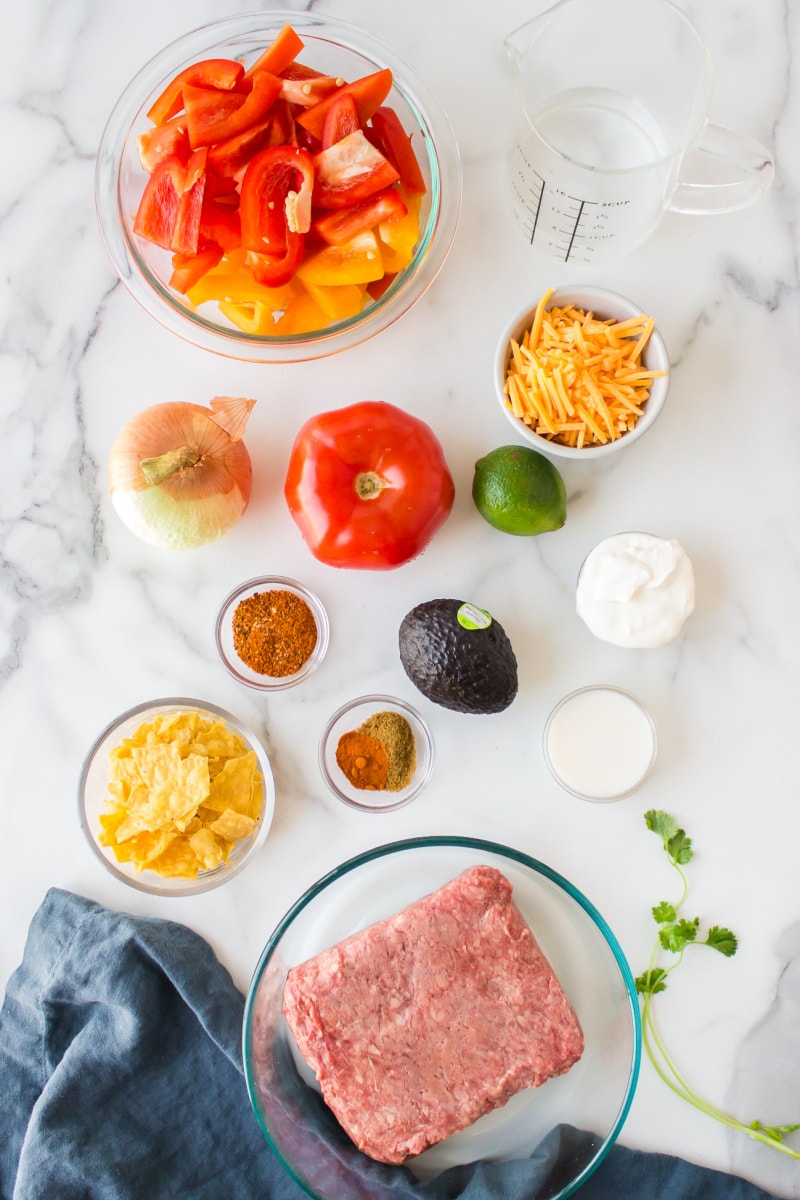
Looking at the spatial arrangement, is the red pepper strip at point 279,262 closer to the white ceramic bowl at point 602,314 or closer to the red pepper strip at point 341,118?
the red pepper strip at point 341,118

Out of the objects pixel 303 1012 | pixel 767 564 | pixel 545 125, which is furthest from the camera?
pixel 767 564

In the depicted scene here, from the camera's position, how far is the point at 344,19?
5.74ft

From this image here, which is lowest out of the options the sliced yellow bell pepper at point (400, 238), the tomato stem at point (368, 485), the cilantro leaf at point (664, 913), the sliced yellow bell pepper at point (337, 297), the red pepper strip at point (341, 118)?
the cilantro leaf at point (664, 913)

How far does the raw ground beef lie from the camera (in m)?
1.54

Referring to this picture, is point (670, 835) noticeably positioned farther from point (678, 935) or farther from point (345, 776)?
point (345, 776)

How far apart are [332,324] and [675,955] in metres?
1.23

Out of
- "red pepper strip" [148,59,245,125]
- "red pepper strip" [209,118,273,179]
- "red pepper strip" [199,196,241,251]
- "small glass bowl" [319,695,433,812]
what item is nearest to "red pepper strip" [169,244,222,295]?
"red pepper strip" [199,196,241,251]

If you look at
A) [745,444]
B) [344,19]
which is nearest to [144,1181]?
[745,444]

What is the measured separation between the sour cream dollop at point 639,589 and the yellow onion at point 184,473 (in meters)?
0.63

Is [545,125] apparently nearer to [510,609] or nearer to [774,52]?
[774,52]

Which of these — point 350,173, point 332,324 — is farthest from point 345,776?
point 350,173

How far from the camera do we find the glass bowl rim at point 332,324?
1.64 metres

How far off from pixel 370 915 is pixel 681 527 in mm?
869

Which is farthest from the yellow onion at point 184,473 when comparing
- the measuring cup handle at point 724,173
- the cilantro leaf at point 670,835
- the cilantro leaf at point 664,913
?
the cilantro leaf at point 664,913
